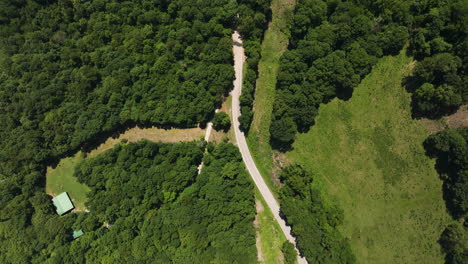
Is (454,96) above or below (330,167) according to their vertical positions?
above

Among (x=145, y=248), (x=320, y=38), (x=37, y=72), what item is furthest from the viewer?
(x=37, y=72)

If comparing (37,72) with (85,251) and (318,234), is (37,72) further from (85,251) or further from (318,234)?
(318,234)

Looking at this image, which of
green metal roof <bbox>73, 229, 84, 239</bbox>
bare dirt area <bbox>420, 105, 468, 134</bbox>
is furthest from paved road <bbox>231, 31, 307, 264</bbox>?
green metal roof <bbox>73, 229, 84, 239</bbox>

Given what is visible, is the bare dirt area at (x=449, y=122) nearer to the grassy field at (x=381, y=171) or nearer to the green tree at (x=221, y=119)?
the grassy field at (x=381, y=171)

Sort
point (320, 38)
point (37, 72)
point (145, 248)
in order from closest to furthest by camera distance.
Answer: point (320, 38) < point (145, 248) < point (37, 72)

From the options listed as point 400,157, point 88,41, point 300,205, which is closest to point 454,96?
point 400,157

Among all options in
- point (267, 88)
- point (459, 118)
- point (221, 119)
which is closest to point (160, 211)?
point (221, 119)
